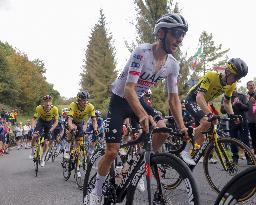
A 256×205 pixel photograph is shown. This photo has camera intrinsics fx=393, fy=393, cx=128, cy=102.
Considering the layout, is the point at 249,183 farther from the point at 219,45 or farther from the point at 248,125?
the point at 219,45

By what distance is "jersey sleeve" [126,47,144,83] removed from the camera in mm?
4047

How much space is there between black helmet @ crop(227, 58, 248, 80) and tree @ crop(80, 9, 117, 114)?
54058 millimetres

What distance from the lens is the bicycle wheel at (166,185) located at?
11.1 ft

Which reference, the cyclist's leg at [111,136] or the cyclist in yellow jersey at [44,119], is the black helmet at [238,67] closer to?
the cyclist's leg at [111,136]

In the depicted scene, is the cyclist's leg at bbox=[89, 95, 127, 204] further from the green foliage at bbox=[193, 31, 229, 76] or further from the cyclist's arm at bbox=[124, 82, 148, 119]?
the green foliage at bbox=[193, 31, 229, 76]

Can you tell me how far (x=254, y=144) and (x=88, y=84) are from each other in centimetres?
6463

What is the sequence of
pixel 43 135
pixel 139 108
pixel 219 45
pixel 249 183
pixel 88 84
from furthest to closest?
pixel 88 84 → pixel 219 45 → pixel 43 135 → pixel 139 108 → pixel 249 183

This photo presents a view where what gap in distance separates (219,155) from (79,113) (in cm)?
474

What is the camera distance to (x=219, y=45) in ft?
225

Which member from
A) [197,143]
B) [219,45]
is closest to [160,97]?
[197,143]

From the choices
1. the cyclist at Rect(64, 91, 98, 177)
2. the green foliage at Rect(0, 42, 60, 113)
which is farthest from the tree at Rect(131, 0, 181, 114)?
the green foliage at Rect(0, 42, 60, 113)

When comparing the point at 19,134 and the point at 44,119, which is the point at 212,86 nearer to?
the point at 44,119

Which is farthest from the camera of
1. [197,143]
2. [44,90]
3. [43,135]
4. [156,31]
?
[44,90]

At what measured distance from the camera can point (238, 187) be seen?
2643 millimetres
